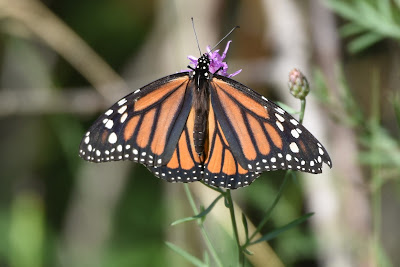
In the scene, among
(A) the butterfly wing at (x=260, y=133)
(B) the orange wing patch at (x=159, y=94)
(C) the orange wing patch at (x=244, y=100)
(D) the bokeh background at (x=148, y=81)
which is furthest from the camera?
(D) the bokeh background at (x=148, y=81)

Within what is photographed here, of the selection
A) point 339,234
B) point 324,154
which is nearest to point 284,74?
point 339,234

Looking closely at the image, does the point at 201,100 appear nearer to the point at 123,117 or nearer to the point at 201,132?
the point at 201,132

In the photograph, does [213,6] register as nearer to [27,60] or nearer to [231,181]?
[27,60]

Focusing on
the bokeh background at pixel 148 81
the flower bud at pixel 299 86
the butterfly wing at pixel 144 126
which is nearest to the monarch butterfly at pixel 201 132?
the butterfly wing at pixel 144 126

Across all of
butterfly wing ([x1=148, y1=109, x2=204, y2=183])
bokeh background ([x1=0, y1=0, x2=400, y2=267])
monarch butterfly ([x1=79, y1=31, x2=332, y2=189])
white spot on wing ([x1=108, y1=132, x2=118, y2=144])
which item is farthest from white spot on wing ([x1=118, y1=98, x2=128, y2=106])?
bokeh background ([x1=0, y1=0, x2=400, y2=267])

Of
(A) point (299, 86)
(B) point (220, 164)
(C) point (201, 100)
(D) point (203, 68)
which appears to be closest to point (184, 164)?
(B) point (220, 164)

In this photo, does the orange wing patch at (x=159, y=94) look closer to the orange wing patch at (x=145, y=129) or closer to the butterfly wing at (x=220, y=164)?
the orange wing patch at (x=145, y=129)
